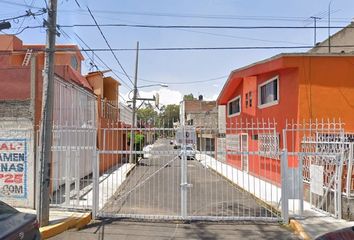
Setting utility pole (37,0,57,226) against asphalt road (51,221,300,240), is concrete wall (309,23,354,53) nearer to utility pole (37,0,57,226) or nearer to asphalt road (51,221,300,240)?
asphalt road (51,221,300,240)

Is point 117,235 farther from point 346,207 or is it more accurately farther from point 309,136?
point 309,136

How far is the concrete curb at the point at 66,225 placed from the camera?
8.17 metres

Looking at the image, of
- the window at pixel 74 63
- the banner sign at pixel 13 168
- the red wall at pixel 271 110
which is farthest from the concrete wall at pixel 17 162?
the window at pixel 74 63

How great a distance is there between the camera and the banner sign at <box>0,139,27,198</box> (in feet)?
34.9

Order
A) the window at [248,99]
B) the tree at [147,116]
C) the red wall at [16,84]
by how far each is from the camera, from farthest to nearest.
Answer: the tree at [147,116], the window at [248,99], the red wall at [16,84]

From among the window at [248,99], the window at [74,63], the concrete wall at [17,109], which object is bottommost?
the concrete wall at [17,109]

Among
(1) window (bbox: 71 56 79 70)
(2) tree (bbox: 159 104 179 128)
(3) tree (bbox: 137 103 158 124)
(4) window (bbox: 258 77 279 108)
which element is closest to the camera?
(2) tree (bbox: 159 104 179 128)

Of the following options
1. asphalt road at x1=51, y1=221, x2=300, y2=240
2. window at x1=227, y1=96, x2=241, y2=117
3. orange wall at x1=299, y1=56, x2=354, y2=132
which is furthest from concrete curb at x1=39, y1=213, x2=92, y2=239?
window at x1=227, y1=96, x2=241, y2=117

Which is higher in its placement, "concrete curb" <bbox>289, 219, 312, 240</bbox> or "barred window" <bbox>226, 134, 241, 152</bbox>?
"barred window" <bbox>226, 134, 241, 152</bbox>

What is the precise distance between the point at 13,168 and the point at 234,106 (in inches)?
692

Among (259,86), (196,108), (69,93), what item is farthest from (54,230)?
(196,108)

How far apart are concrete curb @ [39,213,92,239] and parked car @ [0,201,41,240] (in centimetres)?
297

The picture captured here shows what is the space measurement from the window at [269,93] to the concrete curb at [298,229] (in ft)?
25.9

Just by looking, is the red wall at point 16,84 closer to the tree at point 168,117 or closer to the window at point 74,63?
the tree at point 168,117
